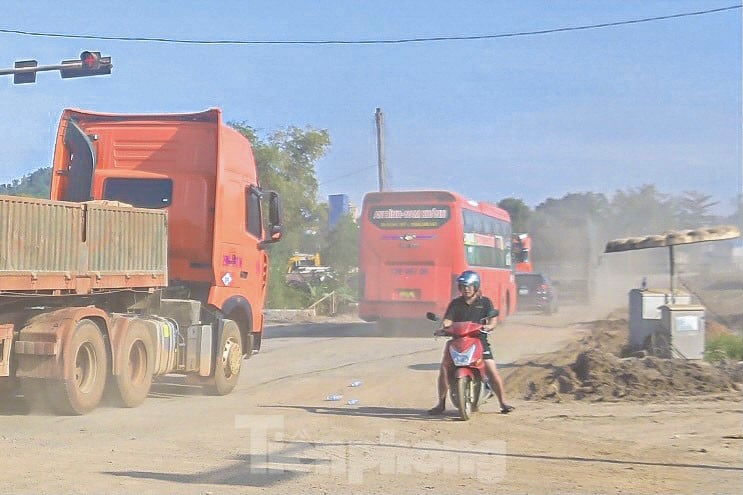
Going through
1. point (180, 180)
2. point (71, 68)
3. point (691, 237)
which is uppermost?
point (71, 68)

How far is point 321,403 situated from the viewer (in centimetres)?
1238

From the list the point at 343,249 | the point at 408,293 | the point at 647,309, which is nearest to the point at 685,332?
the point at 647,309

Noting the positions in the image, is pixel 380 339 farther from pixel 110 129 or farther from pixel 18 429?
pixel 18 429

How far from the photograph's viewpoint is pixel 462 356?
1085 cm

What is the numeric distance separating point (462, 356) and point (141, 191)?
5394 mm

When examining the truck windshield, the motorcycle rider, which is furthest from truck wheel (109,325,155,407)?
the motorcycle rider

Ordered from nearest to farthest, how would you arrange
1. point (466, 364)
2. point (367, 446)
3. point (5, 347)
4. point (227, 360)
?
point (367, 446) → point (5, 347) → point (466, 364) → point (227, 360)

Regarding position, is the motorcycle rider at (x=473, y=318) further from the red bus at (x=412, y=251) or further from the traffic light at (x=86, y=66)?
the red bus at (x=412, y=251)

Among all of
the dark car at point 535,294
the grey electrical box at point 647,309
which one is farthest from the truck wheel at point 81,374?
the dark car at point 535,294

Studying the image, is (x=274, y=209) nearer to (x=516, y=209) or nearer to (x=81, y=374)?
(x=81, y=374)

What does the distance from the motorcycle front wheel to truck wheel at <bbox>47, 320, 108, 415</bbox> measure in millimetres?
4015

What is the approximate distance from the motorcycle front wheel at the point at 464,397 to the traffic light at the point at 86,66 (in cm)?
1325

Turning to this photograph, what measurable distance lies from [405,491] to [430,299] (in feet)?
58.6

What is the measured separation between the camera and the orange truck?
1029 cm
